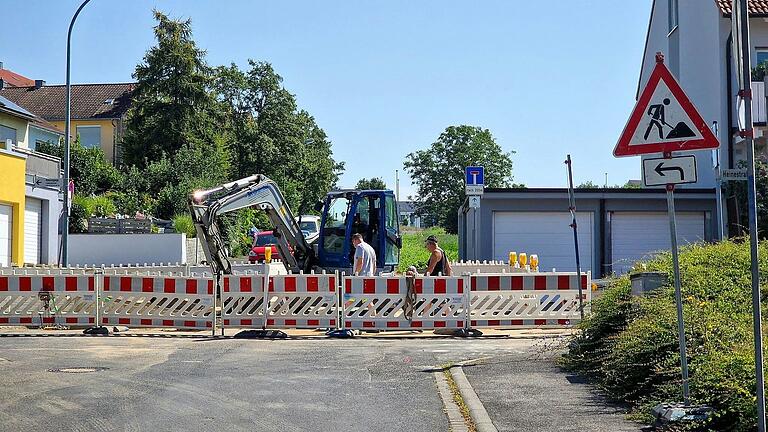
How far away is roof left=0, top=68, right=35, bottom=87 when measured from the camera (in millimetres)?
92250

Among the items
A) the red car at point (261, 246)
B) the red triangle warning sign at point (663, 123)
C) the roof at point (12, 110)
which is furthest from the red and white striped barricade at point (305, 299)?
the roof at point (12, 110)

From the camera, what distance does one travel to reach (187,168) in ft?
194

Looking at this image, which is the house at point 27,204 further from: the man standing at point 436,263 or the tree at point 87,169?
the man standing at point 436,263

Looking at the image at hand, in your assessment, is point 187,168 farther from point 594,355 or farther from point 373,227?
point 594,355

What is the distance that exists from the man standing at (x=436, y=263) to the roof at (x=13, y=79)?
7786 centimetres

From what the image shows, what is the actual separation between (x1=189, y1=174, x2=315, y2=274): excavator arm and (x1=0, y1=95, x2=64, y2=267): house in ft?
38.8

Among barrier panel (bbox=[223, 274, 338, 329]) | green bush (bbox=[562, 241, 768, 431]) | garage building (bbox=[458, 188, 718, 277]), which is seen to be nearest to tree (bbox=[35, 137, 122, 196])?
garage building (bbox=[458, 188, 718, 277])

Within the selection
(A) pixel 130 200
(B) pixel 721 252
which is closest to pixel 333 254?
(B) pixel 721 252

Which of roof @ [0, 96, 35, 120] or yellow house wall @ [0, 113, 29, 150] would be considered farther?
yellow house wall @ [0, 113, 29, 150]

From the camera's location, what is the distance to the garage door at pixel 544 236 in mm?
35844

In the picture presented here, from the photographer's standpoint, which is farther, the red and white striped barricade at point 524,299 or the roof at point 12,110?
the roof at point 12,110

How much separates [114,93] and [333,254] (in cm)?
6998

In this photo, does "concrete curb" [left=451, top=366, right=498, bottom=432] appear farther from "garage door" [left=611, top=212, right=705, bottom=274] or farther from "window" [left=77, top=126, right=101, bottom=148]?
"window" [left=77, top=126, right=101, bottom=148]

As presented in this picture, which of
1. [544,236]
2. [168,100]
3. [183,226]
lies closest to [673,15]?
[544,236]
